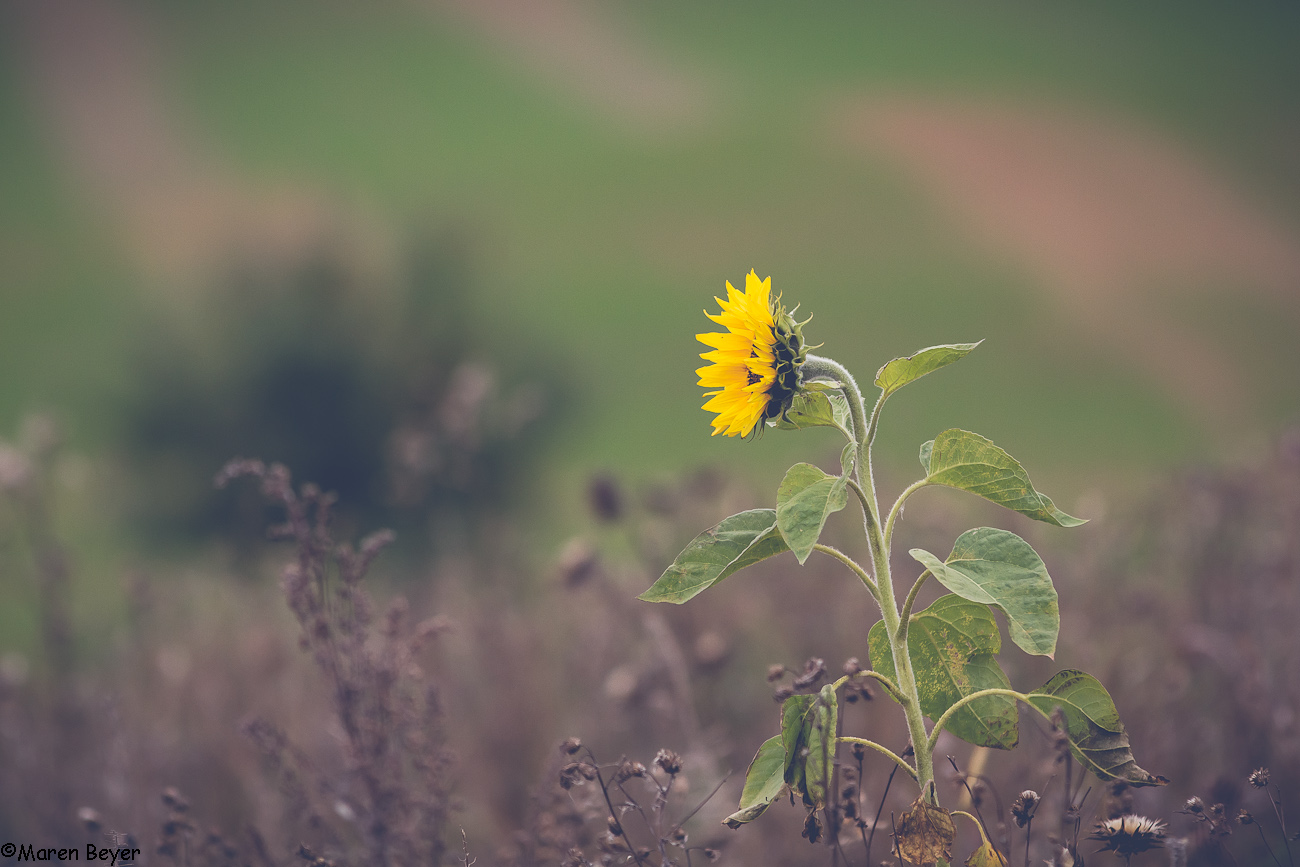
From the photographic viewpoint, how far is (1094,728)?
3.72 ft

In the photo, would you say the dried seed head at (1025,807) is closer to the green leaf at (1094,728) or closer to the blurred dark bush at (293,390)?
the green leaf at (1094,728)

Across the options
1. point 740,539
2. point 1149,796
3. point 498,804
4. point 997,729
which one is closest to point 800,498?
point 740,539

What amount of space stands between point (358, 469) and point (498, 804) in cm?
754

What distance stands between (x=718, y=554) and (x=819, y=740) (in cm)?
26

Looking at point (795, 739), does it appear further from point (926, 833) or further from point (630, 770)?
point (630, 770)

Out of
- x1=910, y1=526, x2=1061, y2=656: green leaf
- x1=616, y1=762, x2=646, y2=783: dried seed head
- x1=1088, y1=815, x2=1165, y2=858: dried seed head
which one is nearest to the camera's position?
x1=910, y1=526, x2=1061, y2=656: green leaf

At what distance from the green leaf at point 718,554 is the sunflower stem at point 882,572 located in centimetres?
13

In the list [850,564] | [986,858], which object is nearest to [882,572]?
[850,564]

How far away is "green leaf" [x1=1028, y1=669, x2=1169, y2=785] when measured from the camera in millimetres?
1123

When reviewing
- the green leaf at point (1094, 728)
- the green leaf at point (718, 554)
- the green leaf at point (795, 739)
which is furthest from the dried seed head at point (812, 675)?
the green leaf at point (1094, 728)

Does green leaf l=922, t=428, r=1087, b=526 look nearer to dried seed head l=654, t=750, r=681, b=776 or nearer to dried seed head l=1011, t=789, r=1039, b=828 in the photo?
dried seed head l=1011, t=789, r=1039, b=828

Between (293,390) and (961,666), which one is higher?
(293,390)

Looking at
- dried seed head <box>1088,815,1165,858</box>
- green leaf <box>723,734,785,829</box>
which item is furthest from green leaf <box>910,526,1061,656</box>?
dried seed head <box>1088,815,1165,858</box>

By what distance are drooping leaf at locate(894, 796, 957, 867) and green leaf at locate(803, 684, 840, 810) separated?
126mm
